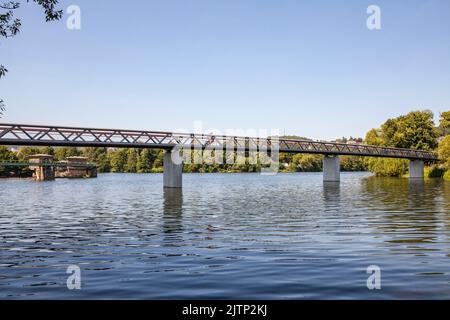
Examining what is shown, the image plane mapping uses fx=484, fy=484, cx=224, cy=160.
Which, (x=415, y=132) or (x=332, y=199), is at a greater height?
(x=415, y=132)

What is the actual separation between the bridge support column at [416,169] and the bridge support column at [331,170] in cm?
2763

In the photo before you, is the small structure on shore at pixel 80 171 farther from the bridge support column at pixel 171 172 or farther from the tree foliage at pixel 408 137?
the bridge support column at pixel 171 172

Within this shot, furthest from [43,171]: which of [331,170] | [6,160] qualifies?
[331,170]

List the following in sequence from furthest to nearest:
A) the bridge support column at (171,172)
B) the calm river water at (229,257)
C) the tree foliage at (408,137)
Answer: the tree foliage at (408,137) < the bridge support column at (171,172) < the calm river water at (229,257)

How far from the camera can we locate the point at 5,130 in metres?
59.9

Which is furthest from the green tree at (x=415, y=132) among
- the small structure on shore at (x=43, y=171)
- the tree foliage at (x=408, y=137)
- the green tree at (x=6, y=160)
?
the green tree at (x=6, y=160)

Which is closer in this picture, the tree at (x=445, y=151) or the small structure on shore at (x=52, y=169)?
the tree at (x=445, y=151)

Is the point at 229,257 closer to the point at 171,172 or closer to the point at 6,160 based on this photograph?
the point at 171,172

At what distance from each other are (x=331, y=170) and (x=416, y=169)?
3065cm

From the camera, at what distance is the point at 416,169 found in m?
122

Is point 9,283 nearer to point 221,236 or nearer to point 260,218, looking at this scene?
point 221,236

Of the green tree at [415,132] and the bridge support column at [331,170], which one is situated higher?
the green tree at [415,132]

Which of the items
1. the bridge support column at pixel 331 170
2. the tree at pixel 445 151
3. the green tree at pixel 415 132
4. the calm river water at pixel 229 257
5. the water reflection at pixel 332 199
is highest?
the green tree at pixel 415 132

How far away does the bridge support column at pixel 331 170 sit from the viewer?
10350cm
